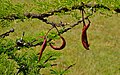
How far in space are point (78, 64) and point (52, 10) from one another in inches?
286

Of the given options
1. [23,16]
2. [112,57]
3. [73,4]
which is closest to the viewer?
[73,4]

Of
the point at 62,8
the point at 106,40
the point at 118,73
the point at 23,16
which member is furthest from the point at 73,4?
the point at 106,40

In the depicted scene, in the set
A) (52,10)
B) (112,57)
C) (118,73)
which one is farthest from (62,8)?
(112,57)

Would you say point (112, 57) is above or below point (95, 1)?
below

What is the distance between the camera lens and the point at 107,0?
1851 millimetres

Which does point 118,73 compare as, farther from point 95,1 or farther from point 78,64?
point 95,1

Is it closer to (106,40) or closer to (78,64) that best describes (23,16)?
(78,64)

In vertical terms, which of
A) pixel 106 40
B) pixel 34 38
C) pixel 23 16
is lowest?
pixel 106 40

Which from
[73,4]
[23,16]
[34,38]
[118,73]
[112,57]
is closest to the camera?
[73,4]

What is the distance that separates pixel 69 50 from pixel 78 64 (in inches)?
38.5

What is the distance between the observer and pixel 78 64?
9180 mm

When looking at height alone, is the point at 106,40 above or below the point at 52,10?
below

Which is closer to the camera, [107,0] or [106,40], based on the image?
[107,0]

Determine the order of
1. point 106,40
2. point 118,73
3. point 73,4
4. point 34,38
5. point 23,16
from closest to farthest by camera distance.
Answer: point 73,4 → point 23,16 → point 34,38 → point 118,73 → point 106,40
